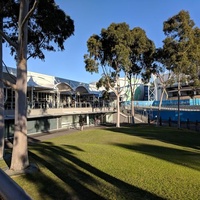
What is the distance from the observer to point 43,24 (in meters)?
11.2

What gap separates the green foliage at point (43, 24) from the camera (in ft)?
35.8

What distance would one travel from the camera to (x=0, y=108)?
33.1 ft

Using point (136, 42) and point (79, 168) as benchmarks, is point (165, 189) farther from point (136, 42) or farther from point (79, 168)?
point (136, 42)

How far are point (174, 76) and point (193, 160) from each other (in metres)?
24.2

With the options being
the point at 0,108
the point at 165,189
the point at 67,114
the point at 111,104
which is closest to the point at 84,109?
the point at 67,114

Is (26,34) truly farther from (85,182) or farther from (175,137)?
(175,137)

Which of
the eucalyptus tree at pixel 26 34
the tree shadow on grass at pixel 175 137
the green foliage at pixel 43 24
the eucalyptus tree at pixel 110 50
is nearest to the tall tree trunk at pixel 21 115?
the eucalyptus tree at pixel 26 34

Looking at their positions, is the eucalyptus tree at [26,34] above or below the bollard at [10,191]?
above

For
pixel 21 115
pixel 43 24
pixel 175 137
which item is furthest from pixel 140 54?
pixel 21 115

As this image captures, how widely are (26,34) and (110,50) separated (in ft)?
79.4

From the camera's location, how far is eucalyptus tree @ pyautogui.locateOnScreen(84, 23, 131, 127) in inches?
1192

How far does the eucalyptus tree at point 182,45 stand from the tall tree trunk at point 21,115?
23633 mm

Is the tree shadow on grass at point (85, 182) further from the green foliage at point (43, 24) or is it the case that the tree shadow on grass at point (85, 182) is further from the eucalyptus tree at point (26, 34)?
the green foliage at point (43, 24)

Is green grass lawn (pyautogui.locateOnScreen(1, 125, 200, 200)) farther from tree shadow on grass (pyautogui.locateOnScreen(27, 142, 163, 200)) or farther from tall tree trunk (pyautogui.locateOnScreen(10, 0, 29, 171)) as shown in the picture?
tall tree trunk (pyautogui.locateOnScreen(10, 0, 29, 171))
